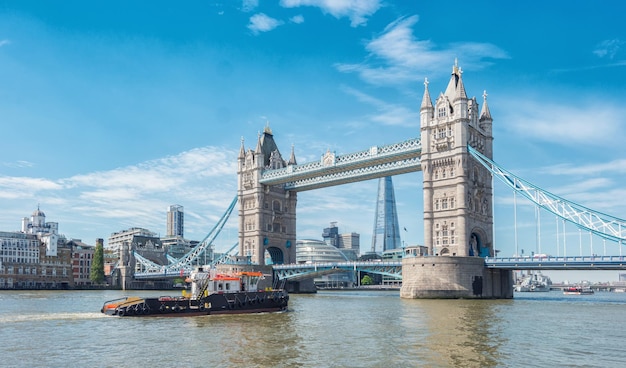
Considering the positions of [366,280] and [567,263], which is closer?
[567,263]

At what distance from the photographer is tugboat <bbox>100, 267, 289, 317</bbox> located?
4788cm

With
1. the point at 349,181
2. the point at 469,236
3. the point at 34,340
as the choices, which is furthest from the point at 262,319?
the point at 349,181

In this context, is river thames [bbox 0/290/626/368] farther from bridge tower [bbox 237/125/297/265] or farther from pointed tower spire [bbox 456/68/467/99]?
bridge tower [bbox 237/125/297/265]

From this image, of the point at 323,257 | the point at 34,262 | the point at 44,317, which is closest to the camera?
the point at 44,317

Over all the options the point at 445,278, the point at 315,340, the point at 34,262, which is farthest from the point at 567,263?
the point at 34,262

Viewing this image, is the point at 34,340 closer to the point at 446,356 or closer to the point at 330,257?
the point at 446,356

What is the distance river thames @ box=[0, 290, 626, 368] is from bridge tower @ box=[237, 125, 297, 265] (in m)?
63.2

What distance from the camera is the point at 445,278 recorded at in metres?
74.8

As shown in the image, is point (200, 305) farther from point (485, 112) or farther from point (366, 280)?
point (366, 280)

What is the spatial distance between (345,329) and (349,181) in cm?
6332

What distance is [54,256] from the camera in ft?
464

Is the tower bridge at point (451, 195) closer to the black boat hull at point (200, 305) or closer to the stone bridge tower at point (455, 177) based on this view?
the stone bridge tower at point (455, 177)

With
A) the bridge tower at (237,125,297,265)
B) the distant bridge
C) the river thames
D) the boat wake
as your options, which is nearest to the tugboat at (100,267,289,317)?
the boat wake

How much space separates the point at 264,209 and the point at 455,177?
41066mm
